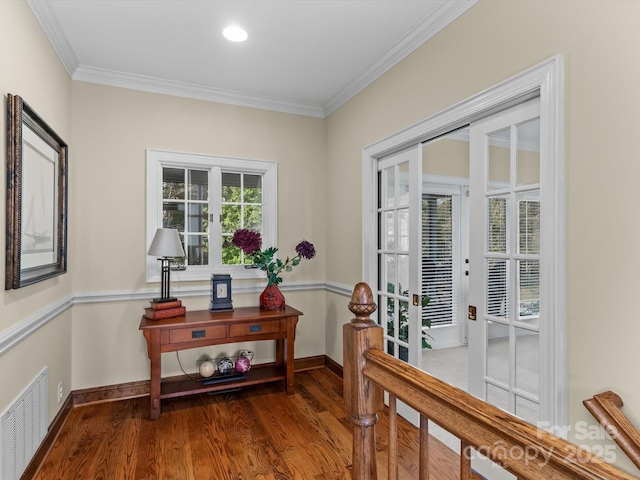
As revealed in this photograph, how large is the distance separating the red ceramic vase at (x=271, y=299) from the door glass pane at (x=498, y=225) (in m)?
1.89

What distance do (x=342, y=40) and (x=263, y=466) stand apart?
109 inches

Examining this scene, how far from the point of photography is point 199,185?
11.4 feet

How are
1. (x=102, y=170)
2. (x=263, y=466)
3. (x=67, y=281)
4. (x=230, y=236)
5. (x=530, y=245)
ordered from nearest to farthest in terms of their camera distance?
(x=530, y=245)
(x=263, y=466)
(x=67, y=281)
(x=102, y=170)
(x=230, y=236)

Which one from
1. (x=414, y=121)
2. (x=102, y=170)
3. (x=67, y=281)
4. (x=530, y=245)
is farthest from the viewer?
(x=102, y=170)

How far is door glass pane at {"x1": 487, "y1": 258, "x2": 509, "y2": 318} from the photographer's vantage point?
1957mm

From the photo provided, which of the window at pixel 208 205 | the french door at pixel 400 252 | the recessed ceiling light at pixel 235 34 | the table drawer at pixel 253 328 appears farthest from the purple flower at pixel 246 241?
the recessed ceiling light at pixel 235 34

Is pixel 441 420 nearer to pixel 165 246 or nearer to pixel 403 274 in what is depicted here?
pixel 403 274

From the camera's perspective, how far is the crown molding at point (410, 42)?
2.14 metres

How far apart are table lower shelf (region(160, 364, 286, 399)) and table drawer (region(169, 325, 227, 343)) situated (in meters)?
0.41

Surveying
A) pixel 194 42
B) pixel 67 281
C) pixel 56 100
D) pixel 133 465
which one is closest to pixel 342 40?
pixel 194 42

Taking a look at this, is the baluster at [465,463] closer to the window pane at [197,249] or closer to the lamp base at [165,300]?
the lamp base at [165,300]

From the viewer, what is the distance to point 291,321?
125 inches

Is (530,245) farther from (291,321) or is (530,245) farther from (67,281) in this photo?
(67,281)

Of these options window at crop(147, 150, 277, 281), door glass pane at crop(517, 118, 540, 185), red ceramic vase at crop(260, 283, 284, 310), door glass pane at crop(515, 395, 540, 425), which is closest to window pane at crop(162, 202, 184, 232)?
window at crop(147, 150, 277, 281)
